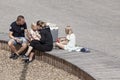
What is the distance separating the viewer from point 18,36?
14.7m

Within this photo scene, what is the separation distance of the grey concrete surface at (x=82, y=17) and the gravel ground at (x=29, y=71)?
1.25m

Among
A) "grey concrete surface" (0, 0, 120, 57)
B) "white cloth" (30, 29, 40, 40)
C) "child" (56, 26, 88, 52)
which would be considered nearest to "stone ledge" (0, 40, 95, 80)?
"white cloth" (30, 29, 40, 40)

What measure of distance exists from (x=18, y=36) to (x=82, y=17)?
18.9 feet

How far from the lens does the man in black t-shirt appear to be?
14.4 meters

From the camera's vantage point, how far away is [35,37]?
561 inches

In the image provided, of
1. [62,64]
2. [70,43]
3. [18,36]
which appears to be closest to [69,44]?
[70,43]

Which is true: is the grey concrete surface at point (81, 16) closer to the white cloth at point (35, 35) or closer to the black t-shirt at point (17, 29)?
the white cloth at point (35, 35)

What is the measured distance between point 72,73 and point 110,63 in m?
0.92

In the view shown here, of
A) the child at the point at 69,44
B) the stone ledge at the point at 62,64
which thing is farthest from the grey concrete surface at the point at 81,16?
the stone ledge at the point at 62,64

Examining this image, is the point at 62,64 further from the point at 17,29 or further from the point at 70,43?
the point at 17,29

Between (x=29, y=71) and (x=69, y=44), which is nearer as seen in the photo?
(x=29, y=71)

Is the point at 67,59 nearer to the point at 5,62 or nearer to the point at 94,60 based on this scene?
the point at 94,60

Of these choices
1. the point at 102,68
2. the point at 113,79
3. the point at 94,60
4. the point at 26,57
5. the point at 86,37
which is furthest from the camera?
the point at 86,37

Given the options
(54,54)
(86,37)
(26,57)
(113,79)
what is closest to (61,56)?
(54,54)
